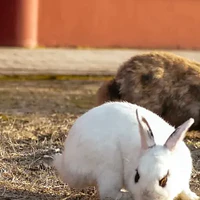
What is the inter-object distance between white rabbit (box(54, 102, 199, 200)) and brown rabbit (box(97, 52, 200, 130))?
1930mm

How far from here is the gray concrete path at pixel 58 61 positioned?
34.5 ft

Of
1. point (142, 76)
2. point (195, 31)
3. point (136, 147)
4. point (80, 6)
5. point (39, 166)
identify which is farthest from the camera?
point (195, 31)

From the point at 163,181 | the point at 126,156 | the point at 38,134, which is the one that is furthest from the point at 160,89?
the point at 163,181

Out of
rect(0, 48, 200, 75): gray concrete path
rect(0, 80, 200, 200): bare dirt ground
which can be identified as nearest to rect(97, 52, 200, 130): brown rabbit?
rect(0, 80, 200, 200): bare dirt ground

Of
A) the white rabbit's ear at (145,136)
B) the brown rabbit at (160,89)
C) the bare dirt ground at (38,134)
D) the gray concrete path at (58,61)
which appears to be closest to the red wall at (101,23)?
the gray concrete path at (58,61)

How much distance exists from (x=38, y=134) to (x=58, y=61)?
4685 millimetres

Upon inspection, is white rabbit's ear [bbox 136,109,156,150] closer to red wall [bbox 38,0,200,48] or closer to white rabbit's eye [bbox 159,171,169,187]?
white rabbit's eye [bbox 159,171,169,187]

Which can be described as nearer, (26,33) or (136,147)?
(136,147)

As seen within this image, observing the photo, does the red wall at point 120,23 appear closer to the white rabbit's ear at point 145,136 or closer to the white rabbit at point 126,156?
the white rabbit at point 126,156

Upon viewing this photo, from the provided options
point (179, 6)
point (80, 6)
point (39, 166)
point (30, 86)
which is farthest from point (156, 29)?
point (39, 166)

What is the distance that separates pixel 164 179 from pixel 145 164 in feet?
Answer: 0.38

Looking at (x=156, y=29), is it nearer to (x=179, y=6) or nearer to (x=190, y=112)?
(x=179, y=6)

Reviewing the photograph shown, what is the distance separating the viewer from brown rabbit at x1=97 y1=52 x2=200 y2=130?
629cm

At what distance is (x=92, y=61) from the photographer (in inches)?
440
